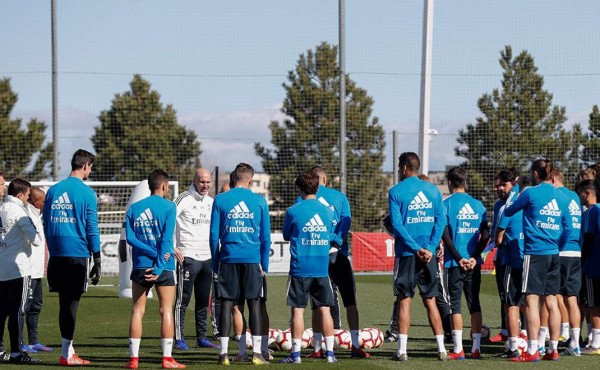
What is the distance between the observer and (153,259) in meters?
9.59

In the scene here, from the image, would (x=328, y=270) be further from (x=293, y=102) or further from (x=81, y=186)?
(x=293, y=102)

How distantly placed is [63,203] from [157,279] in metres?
1.35

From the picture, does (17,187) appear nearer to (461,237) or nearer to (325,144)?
(461,237)

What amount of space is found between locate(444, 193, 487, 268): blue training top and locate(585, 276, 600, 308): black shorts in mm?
1381

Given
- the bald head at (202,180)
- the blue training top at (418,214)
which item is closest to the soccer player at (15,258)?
the bald head at (202,180)

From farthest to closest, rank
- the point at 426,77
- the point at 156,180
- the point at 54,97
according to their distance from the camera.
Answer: the point at 54,97, the point at 426,77, the point at 156,180

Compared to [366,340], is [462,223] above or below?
above

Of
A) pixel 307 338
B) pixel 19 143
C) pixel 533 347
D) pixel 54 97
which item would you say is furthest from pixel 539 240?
pixel 19 143

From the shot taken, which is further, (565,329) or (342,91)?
(342,91)

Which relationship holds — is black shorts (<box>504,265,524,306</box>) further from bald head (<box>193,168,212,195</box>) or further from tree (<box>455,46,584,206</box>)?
tree (<box>455,46,584,206</box>)

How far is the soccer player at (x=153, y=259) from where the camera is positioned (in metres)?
9.53

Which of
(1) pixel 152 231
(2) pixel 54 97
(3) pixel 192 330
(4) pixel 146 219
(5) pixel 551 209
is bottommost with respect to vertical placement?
(3) pixel 192 330

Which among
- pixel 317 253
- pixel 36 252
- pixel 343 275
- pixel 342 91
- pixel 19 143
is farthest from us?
pixel 19 143

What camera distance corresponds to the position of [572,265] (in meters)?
10.8
